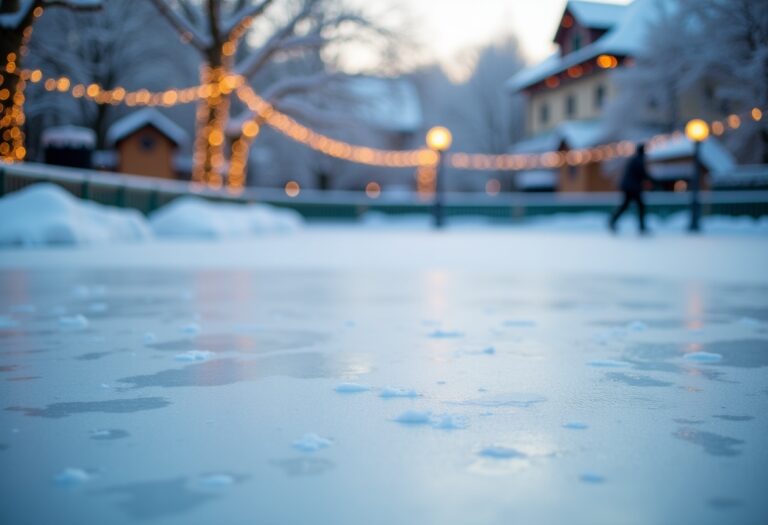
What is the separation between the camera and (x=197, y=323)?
2879 mm

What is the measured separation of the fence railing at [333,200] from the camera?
32.0ft

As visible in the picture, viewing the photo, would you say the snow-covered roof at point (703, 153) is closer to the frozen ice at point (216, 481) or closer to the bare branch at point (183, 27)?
the bare branch at point (183, 27)

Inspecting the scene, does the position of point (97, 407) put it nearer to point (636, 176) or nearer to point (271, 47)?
point (636, 176)

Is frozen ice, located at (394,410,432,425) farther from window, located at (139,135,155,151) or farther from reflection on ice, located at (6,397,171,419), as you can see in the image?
window, located at (139,135,155,151)

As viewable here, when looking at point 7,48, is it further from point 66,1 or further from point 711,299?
point 711,299

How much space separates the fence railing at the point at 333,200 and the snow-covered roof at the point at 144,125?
8.69 m

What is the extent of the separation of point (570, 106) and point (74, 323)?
1173 inches

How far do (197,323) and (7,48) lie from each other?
36.0 feet

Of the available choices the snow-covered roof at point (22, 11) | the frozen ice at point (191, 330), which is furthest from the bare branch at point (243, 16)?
the frozen ice at point (191, 330)

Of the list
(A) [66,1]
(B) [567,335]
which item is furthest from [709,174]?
(B) [567,335]

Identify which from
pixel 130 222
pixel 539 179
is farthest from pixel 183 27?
pixel 539 179

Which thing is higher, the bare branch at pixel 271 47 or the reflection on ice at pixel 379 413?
the bare branch at pixel 271 47

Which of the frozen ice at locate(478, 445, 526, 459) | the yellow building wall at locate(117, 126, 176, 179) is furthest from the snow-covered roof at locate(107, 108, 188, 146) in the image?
the frozen ice at locate(478, 445, 526, 459)

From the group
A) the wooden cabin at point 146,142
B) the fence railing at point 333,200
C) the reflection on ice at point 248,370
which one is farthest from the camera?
the wooden cabin at point 146,142
